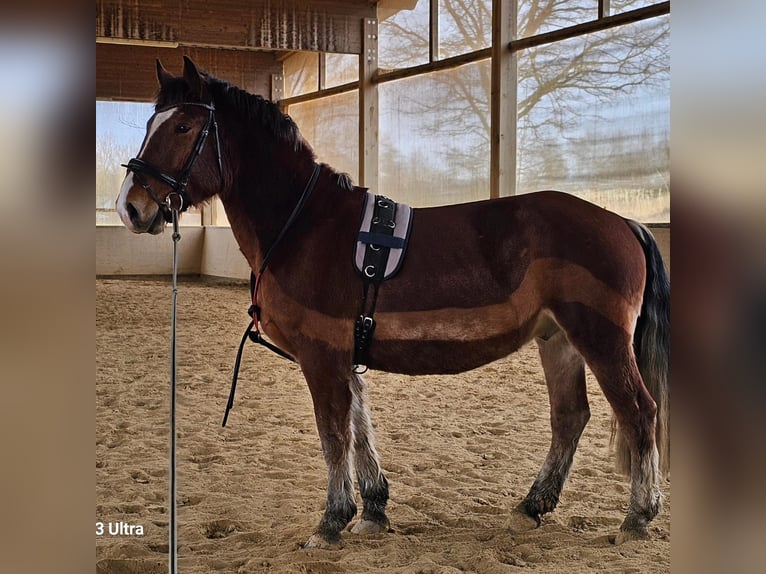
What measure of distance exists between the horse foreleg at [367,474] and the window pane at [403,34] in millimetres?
4530

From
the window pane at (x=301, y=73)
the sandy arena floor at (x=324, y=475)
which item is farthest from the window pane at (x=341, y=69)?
the sandy arena floor at (x=324, y=475)

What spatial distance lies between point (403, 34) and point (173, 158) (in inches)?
185

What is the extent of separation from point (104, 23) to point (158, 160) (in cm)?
297

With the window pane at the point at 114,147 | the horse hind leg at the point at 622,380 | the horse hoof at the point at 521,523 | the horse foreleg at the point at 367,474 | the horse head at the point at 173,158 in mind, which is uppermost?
the window pane at the point at 114,147

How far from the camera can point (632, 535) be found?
2.05m

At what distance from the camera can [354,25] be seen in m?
5.54

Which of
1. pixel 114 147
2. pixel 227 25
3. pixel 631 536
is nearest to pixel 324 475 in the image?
pixel 631 536

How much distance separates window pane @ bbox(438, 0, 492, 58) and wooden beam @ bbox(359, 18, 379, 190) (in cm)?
57

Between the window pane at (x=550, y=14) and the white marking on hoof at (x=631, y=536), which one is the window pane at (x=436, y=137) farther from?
the white marking on hoof at (x=631, y=536)

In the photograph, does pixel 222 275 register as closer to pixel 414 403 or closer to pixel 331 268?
pixel 414 403

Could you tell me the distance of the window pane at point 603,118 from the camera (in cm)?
452

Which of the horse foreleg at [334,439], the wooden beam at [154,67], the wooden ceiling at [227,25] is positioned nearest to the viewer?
the horse foreleg at [334,439]
